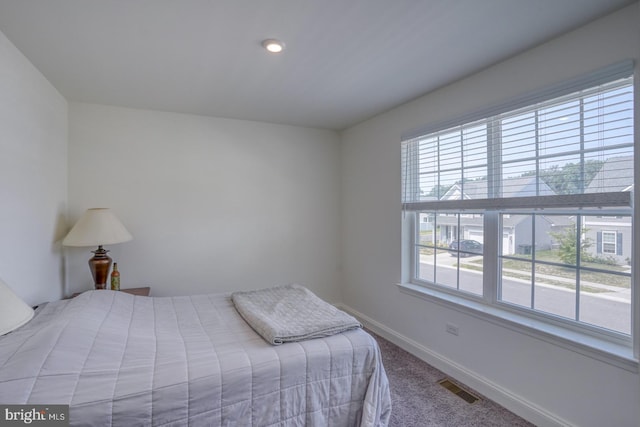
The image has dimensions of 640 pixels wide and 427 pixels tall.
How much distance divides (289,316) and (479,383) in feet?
5.09

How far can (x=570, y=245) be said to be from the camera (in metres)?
1.93

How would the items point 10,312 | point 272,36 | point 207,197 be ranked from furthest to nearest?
point 207,197, point 272,36, point 10,312

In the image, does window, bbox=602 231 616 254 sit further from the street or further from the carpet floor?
the carpet floor

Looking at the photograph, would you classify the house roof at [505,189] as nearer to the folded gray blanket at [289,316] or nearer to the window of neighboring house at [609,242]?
the window of neighboring house at [609,242]

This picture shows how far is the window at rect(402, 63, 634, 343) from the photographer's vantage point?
67.1 inches

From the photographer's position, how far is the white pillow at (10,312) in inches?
38.9

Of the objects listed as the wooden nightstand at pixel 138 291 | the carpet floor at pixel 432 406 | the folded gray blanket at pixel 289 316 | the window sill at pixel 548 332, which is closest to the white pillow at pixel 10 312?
the folded gray blanket at pixel 289 316

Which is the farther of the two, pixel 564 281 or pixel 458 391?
pixel 458 391

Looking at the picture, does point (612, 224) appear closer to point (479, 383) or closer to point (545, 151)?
Result: point (545, 151)

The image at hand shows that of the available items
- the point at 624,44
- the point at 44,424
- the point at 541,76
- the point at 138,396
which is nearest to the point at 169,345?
the point at 138,396

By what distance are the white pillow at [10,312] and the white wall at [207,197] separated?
227 centimetres

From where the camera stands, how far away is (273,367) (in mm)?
1524

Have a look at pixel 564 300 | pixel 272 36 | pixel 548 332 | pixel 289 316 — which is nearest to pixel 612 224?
pixel 564 300

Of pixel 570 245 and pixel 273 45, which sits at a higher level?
pixel 273 45
